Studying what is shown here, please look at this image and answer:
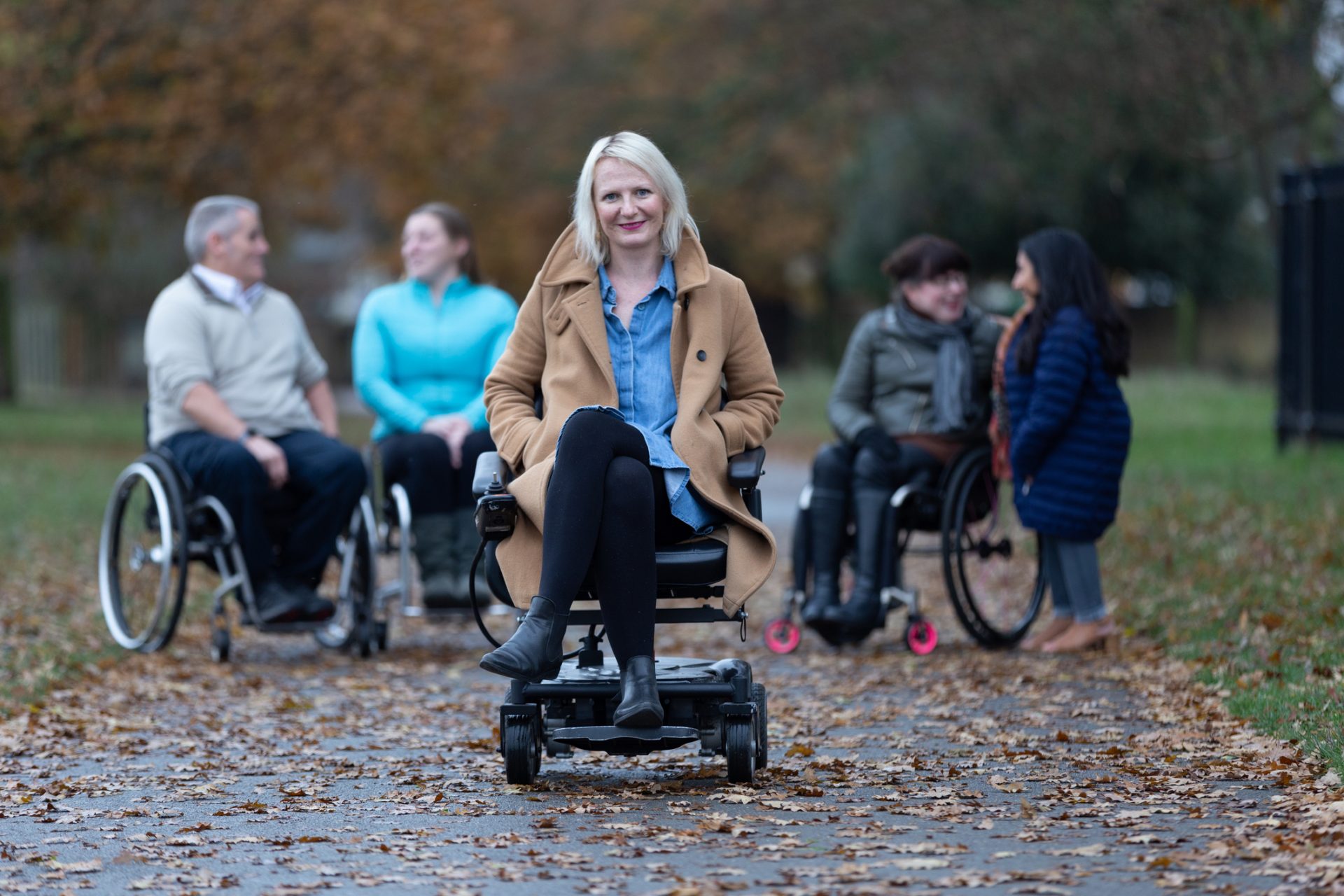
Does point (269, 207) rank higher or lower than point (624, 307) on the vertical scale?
higher

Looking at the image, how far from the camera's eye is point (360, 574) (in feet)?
28.6

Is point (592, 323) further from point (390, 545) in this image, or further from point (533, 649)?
point (390, 545)

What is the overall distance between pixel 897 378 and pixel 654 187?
3142 mm

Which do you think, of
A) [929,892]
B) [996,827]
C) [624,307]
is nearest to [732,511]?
[624,307]

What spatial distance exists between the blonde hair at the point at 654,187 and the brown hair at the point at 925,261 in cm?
299

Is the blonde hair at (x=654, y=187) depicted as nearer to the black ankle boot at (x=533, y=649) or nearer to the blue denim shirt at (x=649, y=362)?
the blue denim shirt at (x=649, y=362)

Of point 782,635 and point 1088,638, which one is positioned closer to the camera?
point 1088,638

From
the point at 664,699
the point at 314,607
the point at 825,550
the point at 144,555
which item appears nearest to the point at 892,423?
the point at 825,550

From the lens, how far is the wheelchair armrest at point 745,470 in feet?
18.4

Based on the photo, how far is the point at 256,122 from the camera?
76.1ft

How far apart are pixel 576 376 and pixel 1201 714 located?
2.32 m

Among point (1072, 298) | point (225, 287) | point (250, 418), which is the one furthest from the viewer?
point (225, 287)

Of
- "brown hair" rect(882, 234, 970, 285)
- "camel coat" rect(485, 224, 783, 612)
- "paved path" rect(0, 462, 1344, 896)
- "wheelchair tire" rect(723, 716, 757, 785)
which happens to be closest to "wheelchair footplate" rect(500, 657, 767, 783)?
Result: "wheelchair tire" rect(723, 716, 757, 785)

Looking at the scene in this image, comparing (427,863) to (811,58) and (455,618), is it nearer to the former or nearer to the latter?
(455,618)
